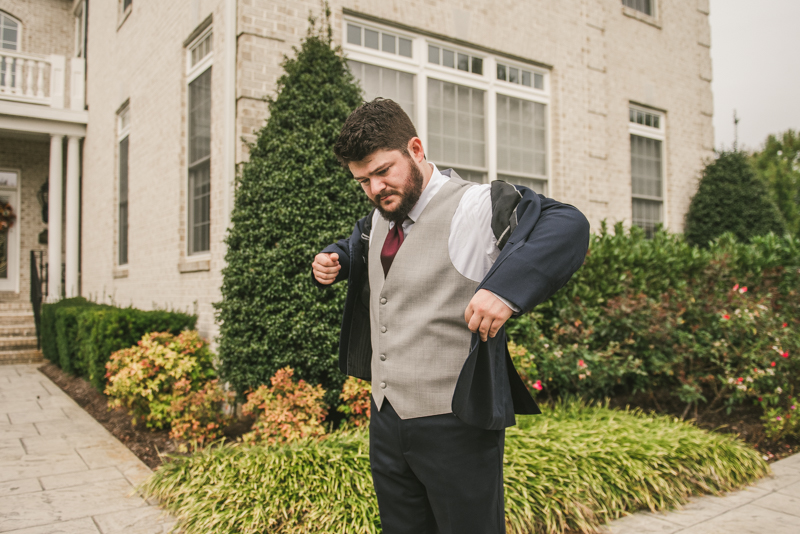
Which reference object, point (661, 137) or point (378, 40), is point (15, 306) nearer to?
point (378, 40)

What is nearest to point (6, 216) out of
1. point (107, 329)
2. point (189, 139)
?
point (189, 139)

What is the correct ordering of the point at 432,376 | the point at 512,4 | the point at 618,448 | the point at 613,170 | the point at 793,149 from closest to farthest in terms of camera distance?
the point at 432,376 → the point at 618,448 → the point at 512,4 → the point at 613,170 → the point at 793,149

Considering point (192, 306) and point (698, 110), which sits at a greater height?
point (698, 110)

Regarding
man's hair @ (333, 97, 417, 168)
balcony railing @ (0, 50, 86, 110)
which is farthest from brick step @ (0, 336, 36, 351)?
man's hair @ (333, 97, 417, 168)

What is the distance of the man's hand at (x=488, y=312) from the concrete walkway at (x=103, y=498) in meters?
2.64

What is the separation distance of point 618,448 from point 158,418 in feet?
12.7

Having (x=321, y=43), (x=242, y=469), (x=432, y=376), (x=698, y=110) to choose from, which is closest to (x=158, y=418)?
(x=242, y=469)

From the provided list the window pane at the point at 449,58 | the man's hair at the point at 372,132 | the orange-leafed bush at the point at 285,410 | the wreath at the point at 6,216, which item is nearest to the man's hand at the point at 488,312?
the man's hair at the point at 372,132

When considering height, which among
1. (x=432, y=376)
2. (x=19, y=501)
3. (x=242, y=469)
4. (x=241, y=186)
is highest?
(x=241, y=186)

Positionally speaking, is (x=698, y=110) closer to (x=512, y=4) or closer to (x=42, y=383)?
(x=512, y=4)

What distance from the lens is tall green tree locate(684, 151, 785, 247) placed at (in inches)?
363

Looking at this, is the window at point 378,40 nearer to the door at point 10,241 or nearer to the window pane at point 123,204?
the window pane at point 123,204

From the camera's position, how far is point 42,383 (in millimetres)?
7594

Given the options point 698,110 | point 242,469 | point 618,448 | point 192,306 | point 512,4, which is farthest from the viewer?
point 698,110
